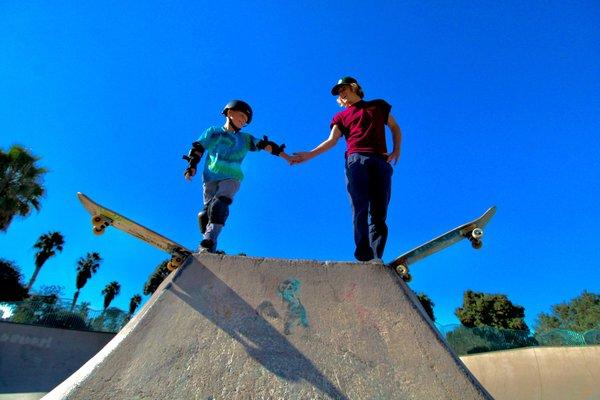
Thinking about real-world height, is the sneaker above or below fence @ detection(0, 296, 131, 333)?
below

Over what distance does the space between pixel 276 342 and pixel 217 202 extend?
1.64 m

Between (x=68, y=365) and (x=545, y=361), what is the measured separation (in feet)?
57.7

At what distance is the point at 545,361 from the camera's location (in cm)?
1140

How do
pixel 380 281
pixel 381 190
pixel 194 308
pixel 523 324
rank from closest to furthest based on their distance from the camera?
1. pixel 194 308
2. pixel 380 281
3. pixel 381 190
4. pixel 523 324

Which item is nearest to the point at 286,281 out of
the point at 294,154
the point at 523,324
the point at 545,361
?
the point at 294,154

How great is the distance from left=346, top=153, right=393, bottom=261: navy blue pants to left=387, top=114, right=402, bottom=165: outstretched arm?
1.71 ft

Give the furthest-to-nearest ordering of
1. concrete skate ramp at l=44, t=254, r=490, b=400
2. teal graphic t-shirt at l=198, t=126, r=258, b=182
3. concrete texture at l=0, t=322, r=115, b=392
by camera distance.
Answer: concrete texture at l=0, t=322, r=115, b=392, teal graphic t-shirt at l=198, t=126, r=258, b=182, concrete skate ramp at l=44, t=254, r=490, b=400

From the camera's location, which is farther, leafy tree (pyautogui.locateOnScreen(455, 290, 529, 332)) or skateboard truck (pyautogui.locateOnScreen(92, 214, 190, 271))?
leafy tree (pyautogui.locateOnScreen(455, 290, 529, 332))

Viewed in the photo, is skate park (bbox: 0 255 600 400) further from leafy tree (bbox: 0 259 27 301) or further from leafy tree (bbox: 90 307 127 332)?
leafy tree (bbox: 0 259 27 301)

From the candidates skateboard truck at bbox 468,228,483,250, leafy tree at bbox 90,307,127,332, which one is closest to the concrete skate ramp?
skateboard truck at bbox 468,228,483,250

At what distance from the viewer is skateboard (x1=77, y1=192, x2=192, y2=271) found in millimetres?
2234

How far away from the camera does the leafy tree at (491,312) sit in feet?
109

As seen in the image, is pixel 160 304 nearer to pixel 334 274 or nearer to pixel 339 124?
pixel 334 274

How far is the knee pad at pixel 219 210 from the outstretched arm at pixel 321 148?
0.84 metres
